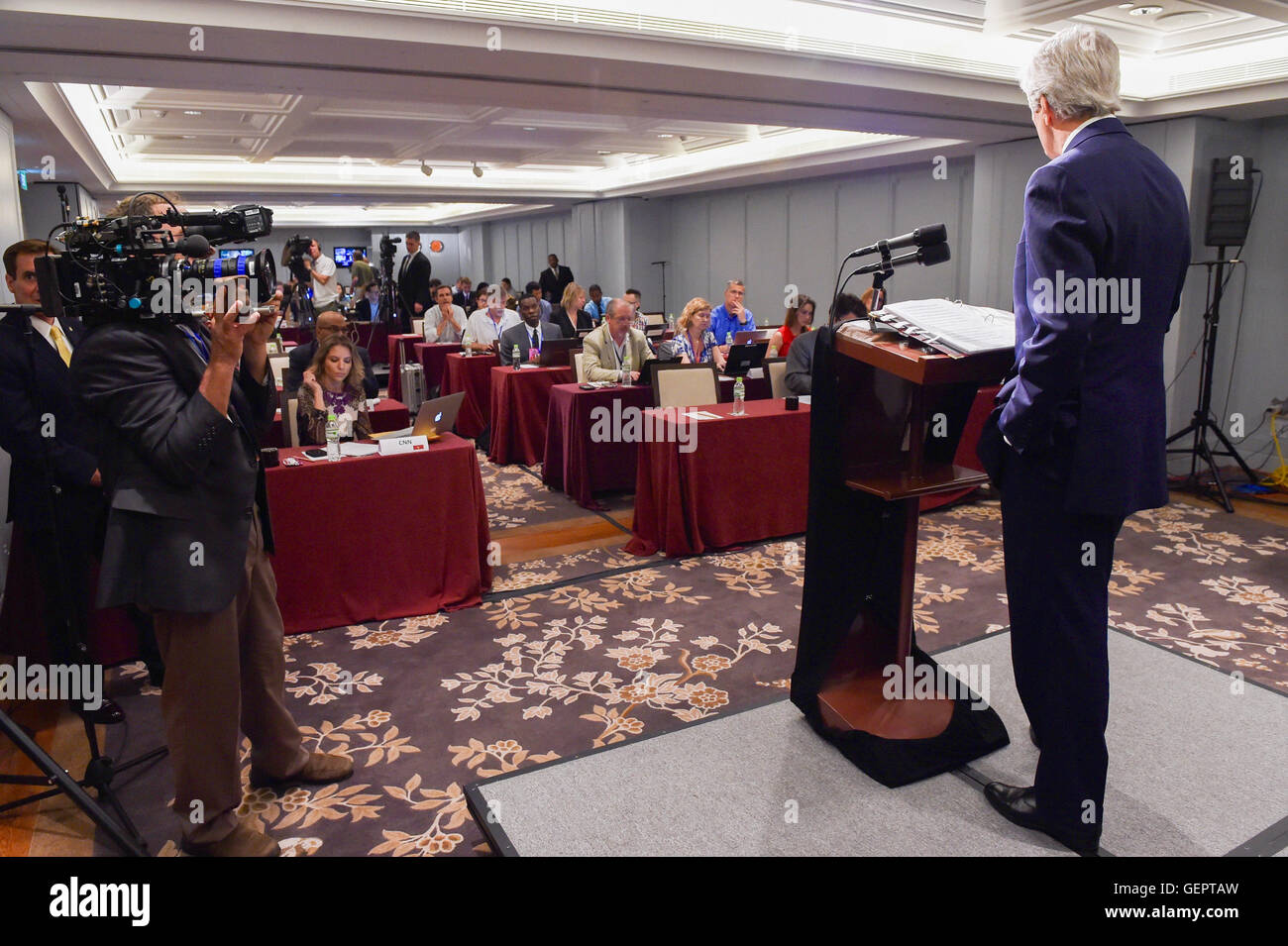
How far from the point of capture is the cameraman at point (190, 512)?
1.87 m

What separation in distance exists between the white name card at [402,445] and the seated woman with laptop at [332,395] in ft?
1.11

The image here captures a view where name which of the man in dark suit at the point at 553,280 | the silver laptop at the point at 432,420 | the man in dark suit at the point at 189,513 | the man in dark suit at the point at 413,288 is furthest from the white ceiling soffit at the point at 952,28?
the man in dark suit at the point at 553,280

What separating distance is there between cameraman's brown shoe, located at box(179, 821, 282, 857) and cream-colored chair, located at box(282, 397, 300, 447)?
95.1 inches

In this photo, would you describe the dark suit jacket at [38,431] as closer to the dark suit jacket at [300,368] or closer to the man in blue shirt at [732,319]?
the dark suit jacket at [300,368]

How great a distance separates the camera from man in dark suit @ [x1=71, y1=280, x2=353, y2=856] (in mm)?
1869

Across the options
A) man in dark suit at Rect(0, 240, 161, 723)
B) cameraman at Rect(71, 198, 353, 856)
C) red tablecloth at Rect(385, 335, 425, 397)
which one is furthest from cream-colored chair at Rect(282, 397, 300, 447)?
red tablecloth at Rect(385, 335, 425, 397)

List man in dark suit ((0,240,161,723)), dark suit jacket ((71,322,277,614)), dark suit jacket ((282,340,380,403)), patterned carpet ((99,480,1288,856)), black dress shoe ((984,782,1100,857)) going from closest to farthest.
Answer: dark suit jacket ((71,322,277,614)) < black dress shoe ((984,782,1100,857)) < patterned carpet ((99,480,1288,856)) < man in dark suit ((0,240,161,723)) < dark suit jacket ((282,340,380,403))

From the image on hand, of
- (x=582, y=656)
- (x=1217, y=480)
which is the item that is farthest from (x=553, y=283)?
(x=582, y=656)

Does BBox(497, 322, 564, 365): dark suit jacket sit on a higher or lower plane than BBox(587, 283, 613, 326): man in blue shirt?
lower

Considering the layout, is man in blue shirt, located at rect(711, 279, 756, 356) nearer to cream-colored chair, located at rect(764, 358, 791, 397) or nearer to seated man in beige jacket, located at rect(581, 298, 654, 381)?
seated man in beige jacket, located at rect(581, 298, 654, 381)

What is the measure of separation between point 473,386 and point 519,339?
0.72 metres

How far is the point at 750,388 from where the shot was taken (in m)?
6.11

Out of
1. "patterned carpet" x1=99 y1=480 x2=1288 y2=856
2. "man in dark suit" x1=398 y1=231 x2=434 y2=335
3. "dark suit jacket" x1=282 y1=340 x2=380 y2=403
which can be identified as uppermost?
"man in dark suit" x1=398 y1=231 x2=434 y2=335

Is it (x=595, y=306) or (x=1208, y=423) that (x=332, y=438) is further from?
(x=595, y=306)
